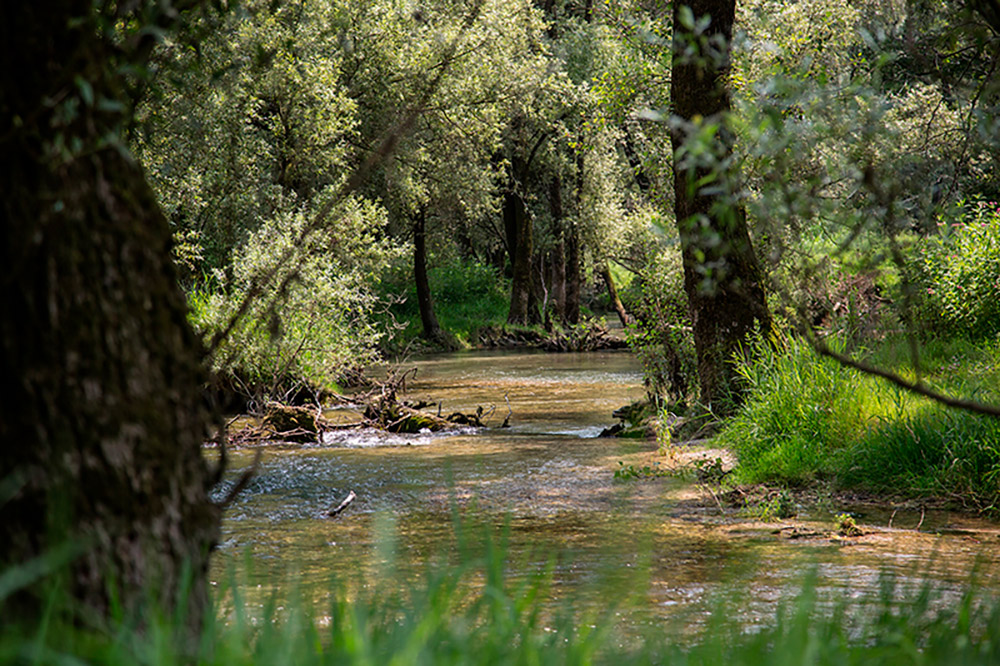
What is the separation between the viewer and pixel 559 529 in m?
7.47

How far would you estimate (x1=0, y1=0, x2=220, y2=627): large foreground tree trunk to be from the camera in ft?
6.86

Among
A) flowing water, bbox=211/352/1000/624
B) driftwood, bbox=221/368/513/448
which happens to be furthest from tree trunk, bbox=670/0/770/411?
driftwood, bbox=221/368/513/448

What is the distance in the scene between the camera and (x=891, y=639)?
2.57m

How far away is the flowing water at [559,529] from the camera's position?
5.54 metres

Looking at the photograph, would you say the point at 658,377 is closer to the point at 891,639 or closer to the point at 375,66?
the point at 891,639

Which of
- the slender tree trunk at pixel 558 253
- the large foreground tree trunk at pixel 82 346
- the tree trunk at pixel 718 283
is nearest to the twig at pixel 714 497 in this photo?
the tree trunk at pixel 718 283

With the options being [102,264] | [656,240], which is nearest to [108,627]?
[102,264]

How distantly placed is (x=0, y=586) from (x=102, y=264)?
82cm

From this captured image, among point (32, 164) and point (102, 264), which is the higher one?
point (32, 164)

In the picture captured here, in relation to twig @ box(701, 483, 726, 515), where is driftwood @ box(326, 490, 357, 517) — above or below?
above

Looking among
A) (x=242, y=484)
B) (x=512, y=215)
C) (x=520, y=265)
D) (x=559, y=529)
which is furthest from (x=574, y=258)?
(x=242, y=484)

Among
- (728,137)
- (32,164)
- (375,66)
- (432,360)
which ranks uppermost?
(375,66)

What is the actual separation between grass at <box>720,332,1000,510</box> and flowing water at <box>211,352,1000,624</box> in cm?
50

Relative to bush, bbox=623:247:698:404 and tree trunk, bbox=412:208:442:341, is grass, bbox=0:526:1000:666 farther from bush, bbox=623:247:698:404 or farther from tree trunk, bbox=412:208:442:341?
tree trunk, bbox=412:208:442:341
